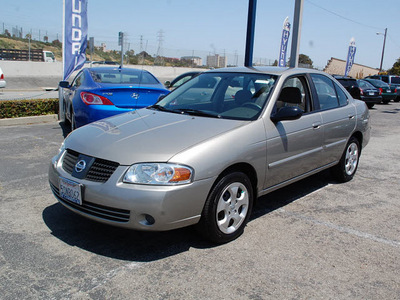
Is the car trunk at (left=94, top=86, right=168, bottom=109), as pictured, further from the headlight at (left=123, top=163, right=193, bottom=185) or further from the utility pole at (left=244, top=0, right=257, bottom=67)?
the utility pole at (left=244, top=0, right=257, bottom=67)

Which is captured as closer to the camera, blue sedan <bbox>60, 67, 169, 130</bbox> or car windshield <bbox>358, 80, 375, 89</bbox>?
blue sedan <bbox>60, 67, 169, 130</bbox>

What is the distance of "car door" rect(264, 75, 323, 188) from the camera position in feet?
13.2

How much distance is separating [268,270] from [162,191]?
106 cm

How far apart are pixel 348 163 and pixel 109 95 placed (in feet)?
13.1

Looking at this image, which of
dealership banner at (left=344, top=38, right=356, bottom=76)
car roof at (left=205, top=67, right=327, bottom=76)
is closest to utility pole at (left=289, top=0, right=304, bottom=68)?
car roof at (left=205, top=67, right=327, bottom=76)

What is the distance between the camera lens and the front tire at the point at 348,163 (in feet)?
18.3

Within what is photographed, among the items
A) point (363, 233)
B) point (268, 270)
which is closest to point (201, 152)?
point (268, 270)

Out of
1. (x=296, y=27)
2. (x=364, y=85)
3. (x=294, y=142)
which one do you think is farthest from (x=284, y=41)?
(x=294, y=142)

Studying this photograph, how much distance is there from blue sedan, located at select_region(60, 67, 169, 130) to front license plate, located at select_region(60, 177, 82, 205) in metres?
3.26

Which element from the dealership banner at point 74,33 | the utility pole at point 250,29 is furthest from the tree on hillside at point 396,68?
the dealership banner at point 74,33

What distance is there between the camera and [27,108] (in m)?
10.2

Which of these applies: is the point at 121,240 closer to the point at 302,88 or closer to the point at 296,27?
the point at 302,88

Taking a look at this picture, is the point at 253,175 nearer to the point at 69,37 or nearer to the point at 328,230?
the point at 328,230

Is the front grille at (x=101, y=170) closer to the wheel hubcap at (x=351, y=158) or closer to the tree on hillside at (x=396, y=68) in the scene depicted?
the wheel hubcap at (x=351, y=158)
